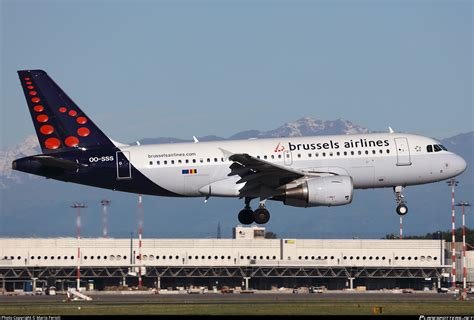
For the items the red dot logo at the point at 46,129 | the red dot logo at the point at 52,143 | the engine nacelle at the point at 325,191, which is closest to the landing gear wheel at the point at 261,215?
the engine nacelle at the point at 325,191

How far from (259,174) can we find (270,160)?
1.22m

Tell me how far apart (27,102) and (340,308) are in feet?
82.0

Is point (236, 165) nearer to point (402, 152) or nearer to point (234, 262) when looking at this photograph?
point (402, 152)

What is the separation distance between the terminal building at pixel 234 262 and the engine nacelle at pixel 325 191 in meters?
85.6

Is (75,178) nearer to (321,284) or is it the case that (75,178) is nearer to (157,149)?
(157,149)

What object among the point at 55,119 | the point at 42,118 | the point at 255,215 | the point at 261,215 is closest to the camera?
the point at 261,215

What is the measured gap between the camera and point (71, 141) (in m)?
76.2

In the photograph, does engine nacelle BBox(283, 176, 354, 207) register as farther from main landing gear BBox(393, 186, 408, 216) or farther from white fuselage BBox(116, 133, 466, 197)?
main landing gear BBox(393, 186, 408, 216)

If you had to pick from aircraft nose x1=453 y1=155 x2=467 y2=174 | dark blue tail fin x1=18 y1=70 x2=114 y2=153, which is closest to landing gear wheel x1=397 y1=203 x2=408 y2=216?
aircraft nose x1=453 y1=155 x2=467 y2=174

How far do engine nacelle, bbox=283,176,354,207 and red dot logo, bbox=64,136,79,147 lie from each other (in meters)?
14.3

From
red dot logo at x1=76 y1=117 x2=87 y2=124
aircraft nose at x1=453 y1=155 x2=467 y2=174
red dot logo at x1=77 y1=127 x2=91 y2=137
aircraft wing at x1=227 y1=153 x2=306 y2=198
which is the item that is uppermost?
red dot logo at x1=76 y1=117 x2=87 y2=124

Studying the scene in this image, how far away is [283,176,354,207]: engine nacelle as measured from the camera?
74125 millimetres

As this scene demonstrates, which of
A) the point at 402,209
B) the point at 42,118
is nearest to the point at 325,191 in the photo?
the point at 402,209

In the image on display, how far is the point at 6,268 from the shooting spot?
159 meters
